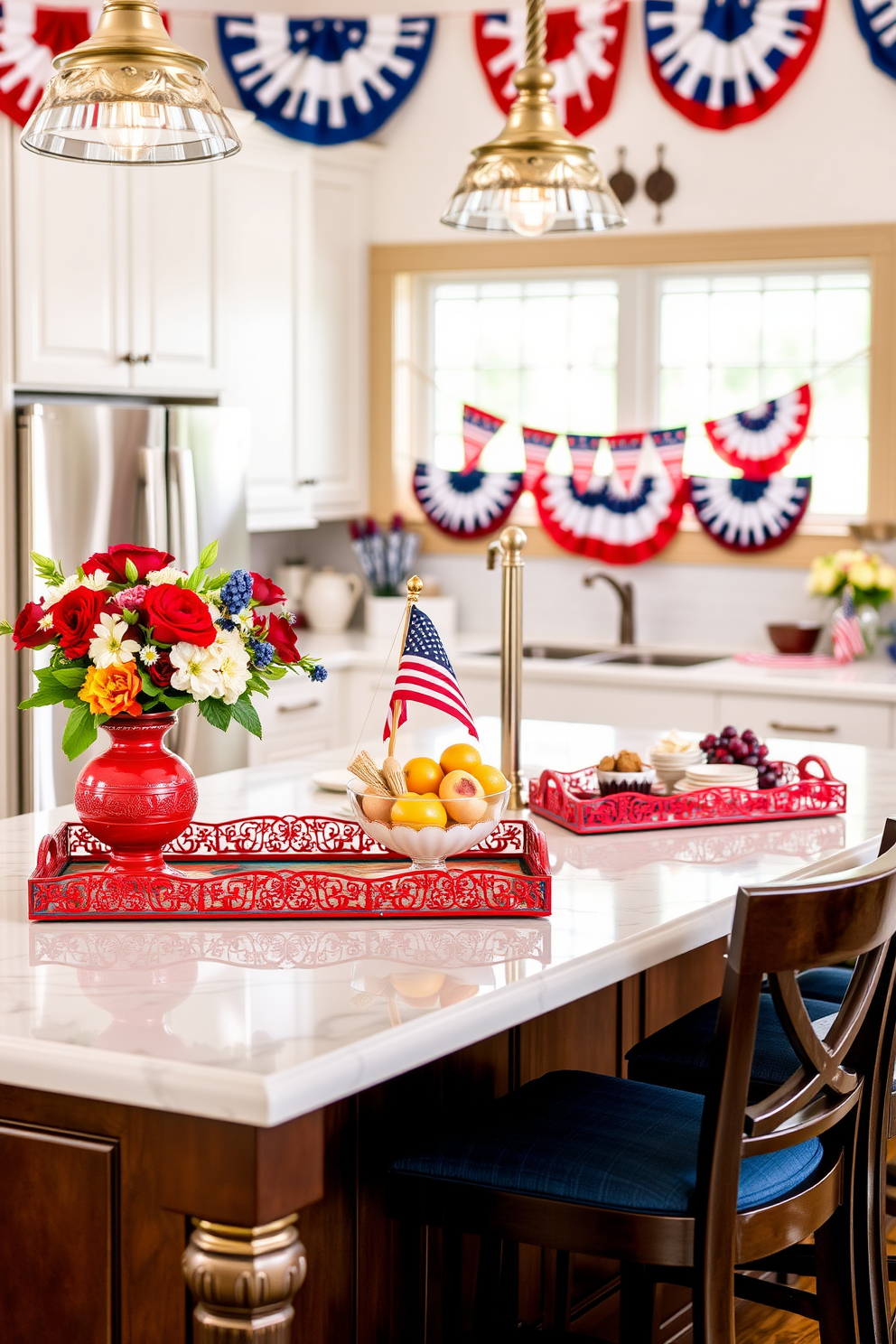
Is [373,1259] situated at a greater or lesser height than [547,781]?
lesser

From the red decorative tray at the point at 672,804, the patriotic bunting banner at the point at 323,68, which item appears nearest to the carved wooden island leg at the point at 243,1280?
the red decorative tray at the point at 672,804

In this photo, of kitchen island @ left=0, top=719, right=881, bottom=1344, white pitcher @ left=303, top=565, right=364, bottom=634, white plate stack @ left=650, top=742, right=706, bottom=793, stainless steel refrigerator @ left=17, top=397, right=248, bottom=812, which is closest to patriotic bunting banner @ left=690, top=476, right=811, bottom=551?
white pitcher @ left=303, top=565, right=364, bottom=634

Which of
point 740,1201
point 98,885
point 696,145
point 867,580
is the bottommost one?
point 740,1201

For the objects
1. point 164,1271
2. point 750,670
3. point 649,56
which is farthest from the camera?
point 649,56

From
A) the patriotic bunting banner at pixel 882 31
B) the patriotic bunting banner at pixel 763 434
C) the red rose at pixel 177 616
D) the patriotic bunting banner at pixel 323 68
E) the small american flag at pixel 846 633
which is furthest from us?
the patriotic bunting banner at pixel 323 68

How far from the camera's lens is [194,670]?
6.83ft

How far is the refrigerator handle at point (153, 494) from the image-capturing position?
4402 millimetres

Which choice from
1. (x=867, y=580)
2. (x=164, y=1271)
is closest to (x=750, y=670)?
(x=867, y=580)

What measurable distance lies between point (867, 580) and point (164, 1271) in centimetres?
364

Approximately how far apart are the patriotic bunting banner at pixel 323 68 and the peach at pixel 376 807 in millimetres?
3582

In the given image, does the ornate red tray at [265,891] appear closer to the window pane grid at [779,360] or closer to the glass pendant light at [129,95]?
the glass pendant light at [129,95]

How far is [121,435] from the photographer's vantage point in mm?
4352

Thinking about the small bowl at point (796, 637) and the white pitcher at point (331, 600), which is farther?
the white pitcher at point (331, 600)

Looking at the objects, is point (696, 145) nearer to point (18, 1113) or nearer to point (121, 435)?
point (121, 435)
